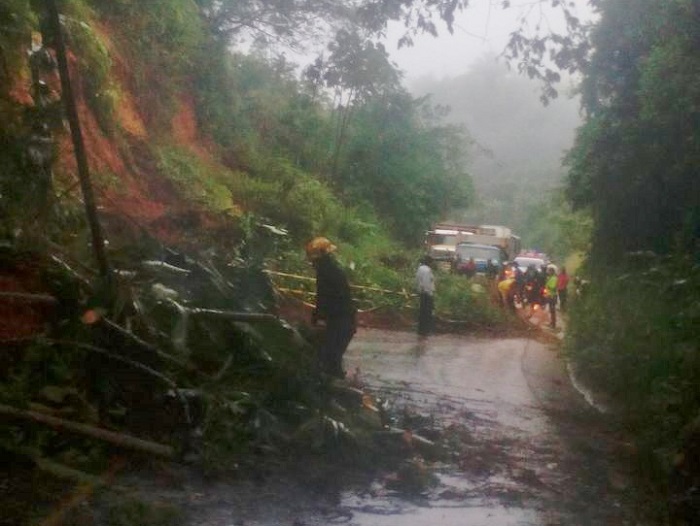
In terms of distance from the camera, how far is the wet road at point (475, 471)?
7441mm

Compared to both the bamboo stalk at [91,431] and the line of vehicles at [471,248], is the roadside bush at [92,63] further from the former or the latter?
the line of vehicles at [471,248]

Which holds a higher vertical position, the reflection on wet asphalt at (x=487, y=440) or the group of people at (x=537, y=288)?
the group of people at (x=537, y=288)

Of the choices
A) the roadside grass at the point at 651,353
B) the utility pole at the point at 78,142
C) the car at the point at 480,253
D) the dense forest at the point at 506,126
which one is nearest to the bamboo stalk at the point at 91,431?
the utility pole at the point at 78,142

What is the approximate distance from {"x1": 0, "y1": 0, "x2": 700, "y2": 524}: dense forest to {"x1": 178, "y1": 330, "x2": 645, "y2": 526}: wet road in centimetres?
61

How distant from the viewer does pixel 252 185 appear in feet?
99.1

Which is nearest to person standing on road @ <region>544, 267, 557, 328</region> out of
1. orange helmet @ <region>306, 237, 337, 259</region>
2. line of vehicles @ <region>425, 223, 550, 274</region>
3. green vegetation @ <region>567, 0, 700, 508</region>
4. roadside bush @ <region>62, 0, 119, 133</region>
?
line of vehicles @ <region>425, 223, 550, 274</region>

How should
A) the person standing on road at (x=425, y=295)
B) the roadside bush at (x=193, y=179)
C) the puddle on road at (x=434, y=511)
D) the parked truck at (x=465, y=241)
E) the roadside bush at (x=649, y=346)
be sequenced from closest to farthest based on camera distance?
the puddle on road at (x=434, y=511) → the roadside bush at (x=649, y=346) → the person standing on road at (x=425, y=295) → the roadside bush at (x=193, y=179) → the parked truck at (x=465, y=241)

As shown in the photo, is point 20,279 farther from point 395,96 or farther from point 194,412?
point 395,96

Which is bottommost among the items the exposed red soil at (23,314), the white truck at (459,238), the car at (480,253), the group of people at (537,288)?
the exposed red soil at (23,314)

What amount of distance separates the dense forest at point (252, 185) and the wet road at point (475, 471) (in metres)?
0.61

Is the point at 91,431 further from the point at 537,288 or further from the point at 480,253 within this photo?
the point at 480,253

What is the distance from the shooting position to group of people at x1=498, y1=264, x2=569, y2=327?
1088 inches

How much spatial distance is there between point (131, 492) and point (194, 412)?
1195 millimetres

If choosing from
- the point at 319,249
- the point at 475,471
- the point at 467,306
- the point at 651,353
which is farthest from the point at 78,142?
the point at 467,306
